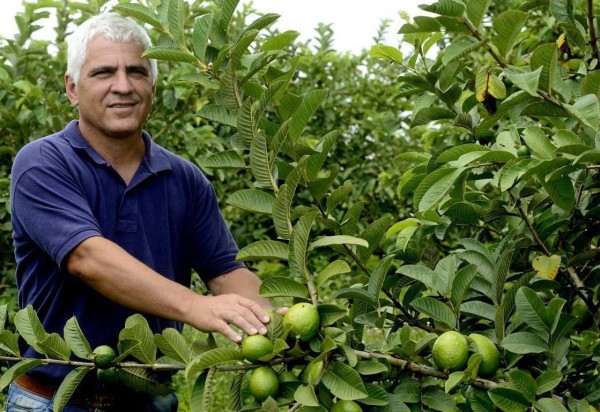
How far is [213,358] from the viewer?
5.40 feet

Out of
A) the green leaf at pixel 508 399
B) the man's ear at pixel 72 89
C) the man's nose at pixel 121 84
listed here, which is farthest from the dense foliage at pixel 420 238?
the man's ear at pixel 72 89

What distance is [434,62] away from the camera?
7.06ft

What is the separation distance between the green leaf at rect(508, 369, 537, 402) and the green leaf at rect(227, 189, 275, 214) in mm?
561

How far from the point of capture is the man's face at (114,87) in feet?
7.91

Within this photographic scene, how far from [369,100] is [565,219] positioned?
4.93 metres

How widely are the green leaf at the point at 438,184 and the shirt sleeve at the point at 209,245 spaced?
94 cm

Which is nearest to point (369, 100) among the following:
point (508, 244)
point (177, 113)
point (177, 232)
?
point (177, 113)

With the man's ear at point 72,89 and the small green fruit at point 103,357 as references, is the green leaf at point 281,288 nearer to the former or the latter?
the small green fruit at point 103,357

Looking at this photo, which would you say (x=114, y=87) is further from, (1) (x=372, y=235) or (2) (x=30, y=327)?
(1) (x=372, y=235)

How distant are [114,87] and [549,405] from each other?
137 centimetres

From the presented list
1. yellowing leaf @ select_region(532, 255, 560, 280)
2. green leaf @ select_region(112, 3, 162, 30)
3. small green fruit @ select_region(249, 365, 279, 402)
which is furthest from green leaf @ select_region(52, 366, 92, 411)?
yellowing leaf @ select_region(532, 255, 560, 280)

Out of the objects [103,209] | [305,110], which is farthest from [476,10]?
[103,209]

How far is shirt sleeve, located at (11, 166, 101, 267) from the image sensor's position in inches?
81.2

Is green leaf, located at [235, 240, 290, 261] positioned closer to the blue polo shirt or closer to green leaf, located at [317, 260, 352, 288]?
green leaf, located at [317, 260, 352, 288]
